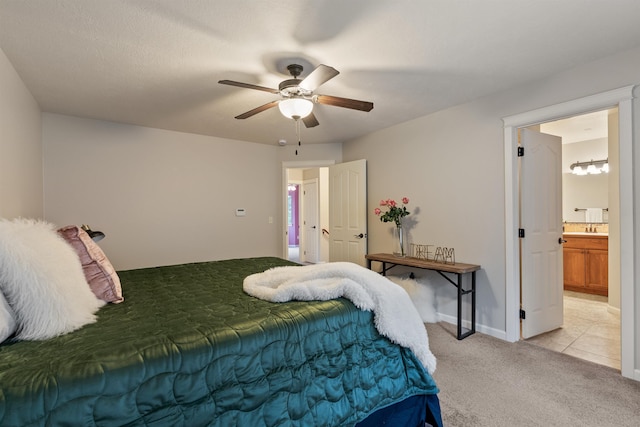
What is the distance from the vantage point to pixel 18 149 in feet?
8.41

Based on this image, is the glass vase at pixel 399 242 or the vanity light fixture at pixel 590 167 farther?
the vanity light fixture at pixel 590 167

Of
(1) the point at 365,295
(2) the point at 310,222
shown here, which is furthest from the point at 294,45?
(2) the point at 310,222

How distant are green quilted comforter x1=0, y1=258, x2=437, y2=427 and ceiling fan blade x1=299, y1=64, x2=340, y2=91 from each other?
1369 mm

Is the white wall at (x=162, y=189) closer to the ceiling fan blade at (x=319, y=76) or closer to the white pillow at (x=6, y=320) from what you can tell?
the ceiling fan blade at (x=319, y=76)

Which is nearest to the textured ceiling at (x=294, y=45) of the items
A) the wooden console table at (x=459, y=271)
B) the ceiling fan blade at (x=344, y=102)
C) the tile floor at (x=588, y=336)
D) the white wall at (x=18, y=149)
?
the white wall at (x=18, y=149)

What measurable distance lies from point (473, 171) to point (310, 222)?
4985 millimetres

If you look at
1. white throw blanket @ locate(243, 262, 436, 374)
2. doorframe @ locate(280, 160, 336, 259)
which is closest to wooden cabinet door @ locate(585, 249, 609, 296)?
doorframe @ locate(280, 160, 336, 259)

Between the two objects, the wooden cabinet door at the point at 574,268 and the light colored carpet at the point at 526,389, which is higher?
the wooden cabinet door at the point at 574,268

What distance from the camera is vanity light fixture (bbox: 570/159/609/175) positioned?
5.05 metres

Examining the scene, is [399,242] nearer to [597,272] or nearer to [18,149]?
[597,272]

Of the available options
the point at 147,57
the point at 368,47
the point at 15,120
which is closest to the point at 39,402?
the point at 147,57

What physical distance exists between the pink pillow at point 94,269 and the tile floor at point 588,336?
351cm

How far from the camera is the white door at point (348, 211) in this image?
4.53 meters

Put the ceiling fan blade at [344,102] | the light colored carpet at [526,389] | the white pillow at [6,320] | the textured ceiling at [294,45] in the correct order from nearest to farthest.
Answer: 1. the white pillow at [6,320]
2. the textured ceiling at [294,45]
3. the light colored carpet at [526,389]
4. the ceiling fan blade at [344,102]
